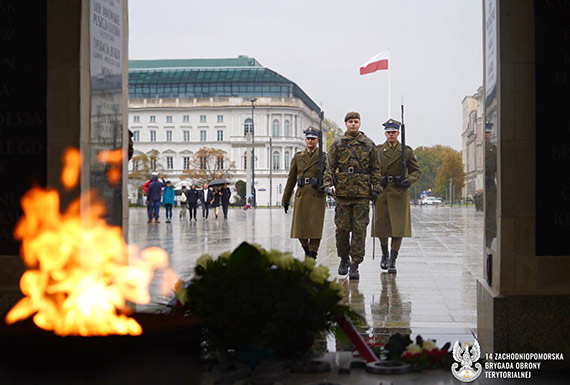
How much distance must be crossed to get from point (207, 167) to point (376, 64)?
75011 millimetres

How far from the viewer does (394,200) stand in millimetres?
10820

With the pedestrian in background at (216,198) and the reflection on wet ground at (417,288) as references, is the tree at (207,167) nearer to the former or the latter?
the pedestrian in background at (216,198)

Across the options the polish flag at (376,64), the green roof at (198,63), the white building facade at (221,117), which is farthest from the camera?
the green roof at (198,63)

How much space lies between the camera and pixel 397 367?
353cm

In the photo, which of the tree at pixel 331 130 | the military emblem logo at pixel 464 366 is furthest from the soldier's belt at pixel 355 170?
the tree at pixel 331 130

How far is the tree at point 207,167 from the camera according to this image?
323 ft

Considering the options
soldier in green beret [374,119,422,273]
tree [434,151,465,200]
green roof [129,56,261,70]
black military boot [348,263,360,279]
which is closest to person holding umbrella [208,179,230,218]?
soldier in green beret [374,119,422,273]

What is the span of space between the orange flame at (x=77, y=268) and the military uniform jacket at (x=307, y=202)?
5.20 m

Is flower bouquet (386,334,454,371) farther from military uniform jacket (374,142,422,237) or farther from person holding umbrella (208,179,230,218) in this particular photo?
person holding umbrella (208,179,230,218)

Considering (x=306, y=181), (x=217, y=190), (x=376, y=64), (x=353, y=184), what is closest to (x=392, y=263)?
(x=353, y=184)

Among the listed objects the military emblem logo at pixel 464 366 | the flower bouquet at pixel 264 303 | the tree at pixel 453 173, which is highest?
the tree at pixel 453 173

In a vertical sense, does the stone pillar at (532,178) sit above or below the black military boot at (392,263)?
above

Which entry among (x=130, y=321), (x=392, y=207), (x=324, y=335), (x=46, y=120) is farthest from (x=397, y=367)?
(x=392, y=207)

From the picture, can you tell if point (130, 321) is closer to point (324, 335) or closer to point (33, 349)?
point (33, 349)
